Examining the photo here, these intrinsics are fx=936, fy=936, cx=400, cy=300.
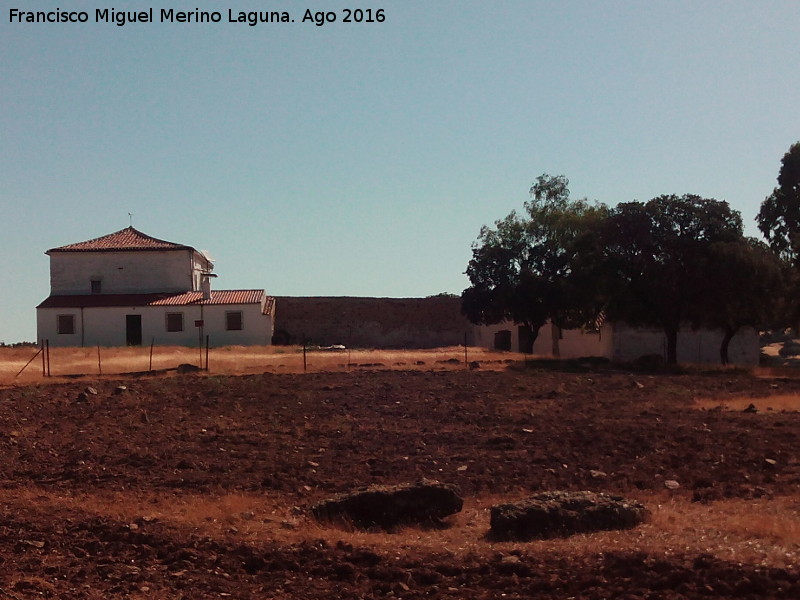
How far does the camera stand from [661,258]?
123 feet

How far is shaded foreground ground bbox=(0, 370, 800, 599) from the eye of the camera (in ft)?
28.0

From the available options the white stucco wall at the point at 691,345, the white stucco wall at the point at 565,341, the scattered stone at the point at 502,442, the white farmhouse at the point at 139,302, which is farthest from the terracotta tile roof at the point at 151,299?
the scattered stone at the point at 502,442

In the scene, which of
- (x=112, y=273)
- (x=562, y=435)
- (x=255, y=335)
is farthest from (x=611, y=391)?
(x=112, y=273)

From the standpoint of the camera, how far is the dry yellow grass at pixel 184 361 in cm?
3064

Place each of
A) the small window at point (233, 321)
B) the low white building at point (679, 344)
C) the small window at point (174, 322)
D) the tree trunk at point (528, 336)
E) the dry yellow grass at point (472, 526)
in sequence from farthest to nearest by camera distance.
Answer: the small window at point (233, 321) → the small window at point (174, 322) → the tree trunk at point (528, 336) → the low white building at point (679, 344) → the dry yellow grass at point (472, 526)

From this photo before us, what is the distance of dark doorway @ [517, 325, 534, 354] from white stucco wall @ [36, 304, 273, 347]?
13.9 meters

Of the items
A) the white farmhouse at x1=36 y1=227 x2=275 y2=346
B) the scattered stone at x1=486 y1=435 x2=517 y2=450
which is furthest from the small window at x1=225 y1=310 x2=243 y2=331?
the scattered stone at x1=486 y1=435 x2=517 y2=450

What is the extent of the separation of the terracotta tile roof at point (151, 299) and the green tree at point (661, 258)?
20.7 m

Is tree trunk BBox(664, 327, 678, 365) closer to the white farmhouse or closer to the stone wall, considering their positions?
the stone wall

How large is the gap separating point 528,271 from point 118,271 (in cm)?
2322

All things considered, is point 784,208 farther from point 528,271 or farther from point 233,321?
point 233,321

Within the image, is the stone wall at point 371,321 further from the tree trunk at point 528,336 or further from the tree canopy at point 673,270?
the tree canopy at point 673,270

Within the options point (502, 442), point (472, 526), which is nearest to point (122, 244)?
point (502, 442)

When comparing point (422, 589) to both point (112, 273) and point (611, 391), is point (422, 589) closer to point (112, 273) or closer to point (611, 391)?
point (611, 391)
